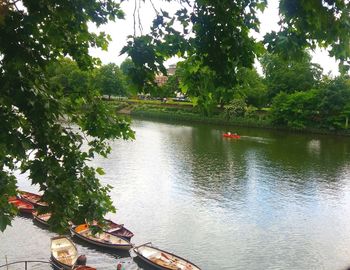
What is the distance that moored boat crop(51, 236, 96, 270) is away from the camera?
1888 cm

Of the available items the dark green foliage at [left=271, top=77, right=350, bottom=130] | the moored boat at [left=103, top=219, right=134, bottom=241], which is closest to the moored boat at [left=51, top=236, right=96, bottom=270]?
the moored boat at [left=103, top=219, right=134, bottom=241]

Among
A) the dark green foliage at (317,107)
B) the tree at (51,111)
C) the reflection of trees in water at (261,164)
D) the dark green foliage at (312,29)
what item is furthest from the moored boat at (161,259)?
the dark green foliage at (317,107)

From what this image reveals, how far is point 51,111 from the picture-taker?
23.5 ft

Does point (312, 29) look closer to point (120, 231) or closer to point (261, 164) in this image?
point (120, 231)

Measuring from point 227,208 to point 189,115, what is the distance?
5575cm

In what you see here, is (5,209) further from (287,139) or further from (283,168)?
(287,139)

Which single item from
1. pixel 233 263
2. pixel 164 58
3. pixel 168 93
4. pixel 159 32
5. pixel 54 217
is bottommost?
pixel 233 263

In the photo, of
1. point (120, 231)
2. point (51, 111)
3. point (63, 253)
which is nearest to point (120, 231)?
point (120, 231)

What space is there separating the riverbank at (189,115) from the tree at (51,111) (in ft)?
184

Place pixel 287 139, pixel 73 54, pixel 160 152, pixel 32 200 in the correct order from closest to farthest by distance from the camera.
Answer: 1. pixel 73 54
2. pixel 32 200
3. pixel 160 152
4. pixel 287 139

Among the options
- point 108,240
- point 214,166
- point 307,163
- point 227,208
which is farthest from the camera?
point 307,163

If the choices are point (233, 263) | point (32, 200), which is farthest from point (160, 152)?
point (233, 263)

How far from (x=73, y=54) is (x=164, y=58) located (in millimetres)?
4239

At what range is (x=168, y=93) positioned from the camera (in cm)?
579
